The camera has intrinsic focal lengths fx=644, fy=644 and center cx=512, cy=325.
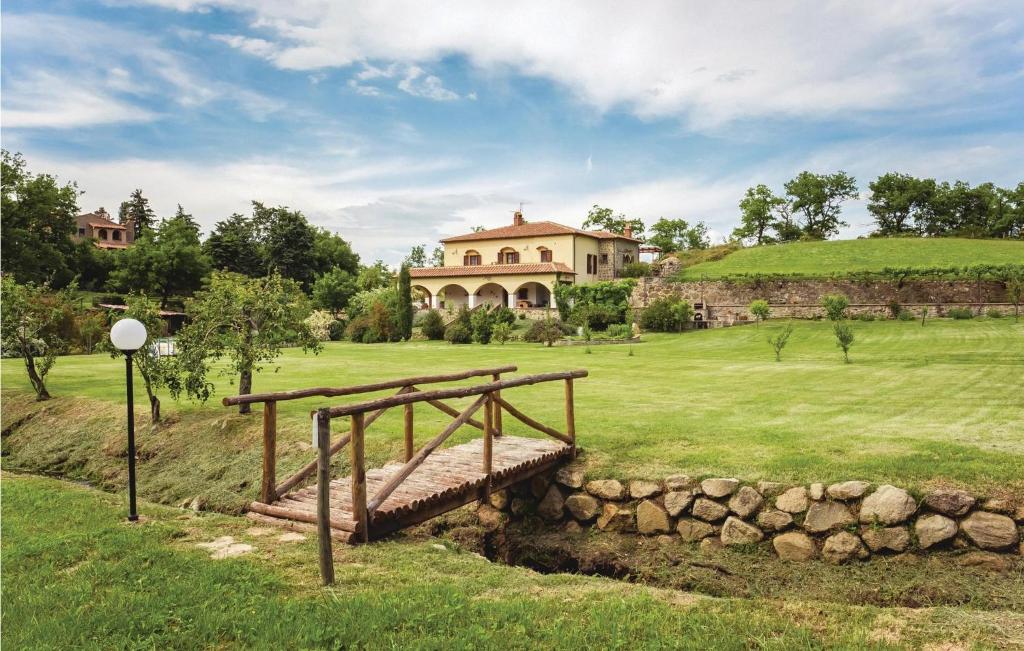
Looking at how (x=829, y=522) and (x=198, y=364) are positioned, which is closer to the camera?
(x=829, y=522)

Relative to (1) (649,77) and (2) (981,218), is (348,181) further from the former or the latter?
(2) (981,218)

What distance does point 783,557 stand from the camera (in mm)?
7125

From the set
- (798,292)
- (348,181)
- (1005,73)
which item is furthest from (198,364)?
(798,292)

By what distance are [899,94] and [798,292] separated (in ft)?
56.5

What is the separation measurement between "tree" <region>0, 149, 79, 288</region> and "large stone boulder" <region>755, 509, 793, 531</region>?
43826mm

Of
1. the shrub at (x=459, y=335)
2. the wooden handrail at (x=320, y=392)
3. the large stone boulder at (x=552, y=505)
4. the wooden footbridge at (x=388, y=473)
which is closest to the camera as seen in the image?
the wooden footbridge at (x=388, y=473)

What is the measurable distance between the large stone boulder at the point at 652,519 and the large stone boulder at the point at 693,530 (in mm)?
163

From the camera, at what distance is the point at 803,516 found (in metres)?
7.25

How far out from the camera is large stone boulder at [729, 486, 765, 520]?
24.5 feet

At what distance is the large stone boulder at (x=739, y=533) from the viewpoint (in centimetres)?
733

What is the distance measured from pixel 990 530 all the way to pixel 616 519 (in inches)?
155

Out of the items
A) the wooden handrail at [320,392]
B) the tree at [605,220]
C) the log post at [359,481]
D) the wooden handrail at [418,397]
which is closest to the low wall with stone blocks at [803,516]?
the wooden handrail at [418,397]

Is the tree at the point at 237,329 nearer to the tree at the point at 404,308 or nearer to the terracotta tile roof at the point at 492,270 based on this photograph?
the tree at the point at 404,308

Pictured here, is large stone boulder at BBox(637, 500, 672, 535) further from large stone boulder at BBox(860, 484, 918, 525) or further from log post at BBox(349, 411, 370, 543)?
log post at BBox(349, 411, 370, 543)
